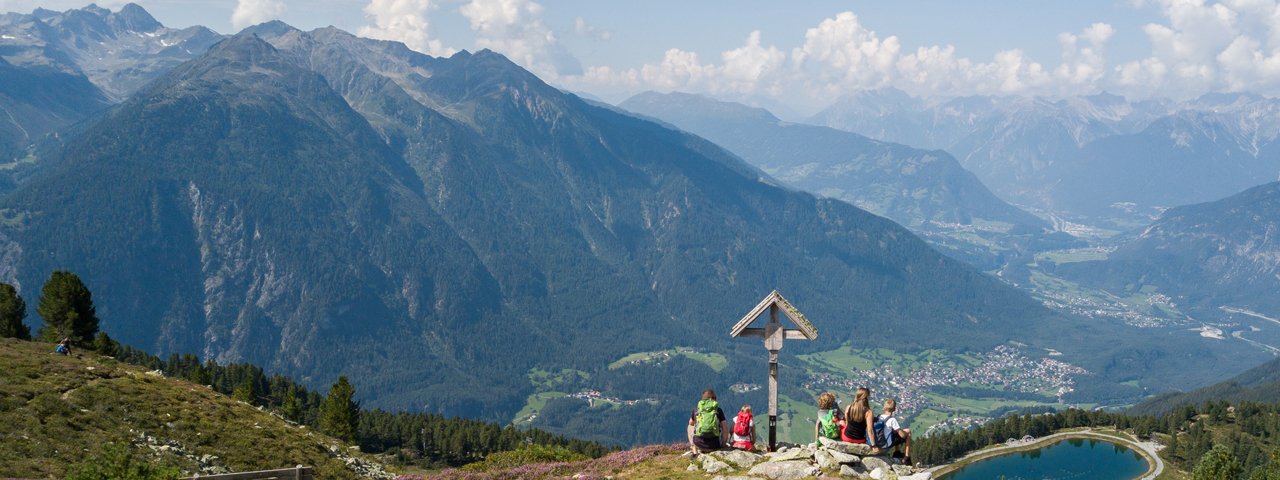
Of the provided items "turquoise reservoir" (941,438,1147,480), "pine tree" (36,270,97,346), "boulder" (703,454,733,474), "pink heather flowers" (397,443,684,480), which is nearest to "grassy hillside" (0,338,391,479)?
"pink heather flowers" (397,443,684,480)

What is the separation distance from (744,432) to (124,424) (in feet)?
114

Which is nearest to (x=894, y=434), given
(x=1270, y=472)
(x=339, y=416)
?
(x=339, y=416)

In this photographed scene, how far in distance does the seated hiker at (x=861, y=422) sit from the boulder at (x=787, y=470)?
7.26 feet

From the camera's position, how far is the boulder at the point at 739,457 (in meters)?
31.4

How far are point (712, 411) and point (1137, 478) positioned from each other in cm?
13441

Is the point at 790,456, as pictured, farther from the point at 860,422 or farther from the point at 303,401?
the point at 303,401

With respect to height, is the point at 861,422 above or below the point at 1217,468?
above

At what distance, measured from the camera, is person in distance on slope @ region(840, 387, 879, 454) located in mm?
29859

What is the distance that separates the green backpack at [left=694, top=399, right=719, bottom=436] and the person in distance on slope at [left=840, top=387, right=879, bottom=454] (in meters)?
5.25

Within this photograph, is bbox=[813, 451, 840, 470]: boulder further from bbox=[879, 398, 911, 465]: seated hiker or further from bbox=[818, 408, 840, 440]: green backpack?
bbox=[879, 398, 911, 465]: seated hiker

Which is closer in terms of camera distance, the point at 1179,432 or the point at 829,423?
the point at 829,423

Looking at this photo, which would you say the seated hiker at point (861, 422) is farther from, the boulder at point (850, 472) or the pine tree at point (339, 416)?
the pine tree at point (339, 416)

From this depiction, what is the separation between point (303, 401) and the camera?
5408 inches

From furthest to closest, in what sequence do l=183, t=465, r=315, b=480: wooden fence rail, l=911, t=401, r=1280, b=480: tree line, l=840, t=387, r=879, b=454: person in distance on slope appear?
l=911, t=401, r=1280, b=480: tree line → l=840, t=387, r=879, b=454: person in distance on slope → l=183, t=465, r=315, b=480: wooden fence rail
